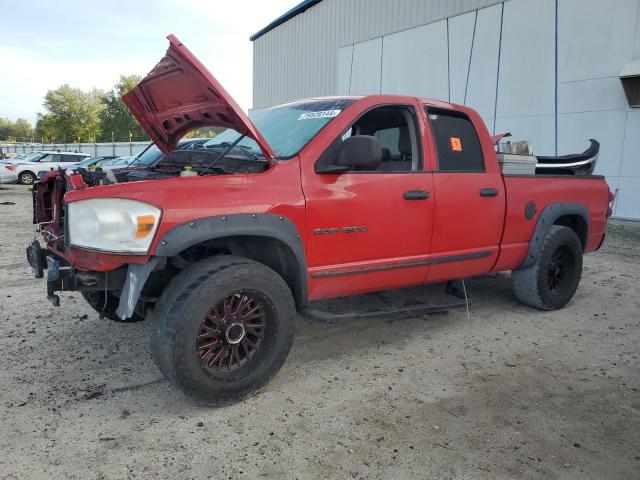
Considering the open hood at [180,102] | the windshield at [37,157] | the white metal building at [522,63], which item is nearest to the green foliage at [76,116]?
the windshield at [37,157]

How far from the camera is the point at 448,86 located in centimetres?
1384

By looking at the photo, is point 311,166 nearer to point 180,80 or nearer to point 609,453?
point 180,80

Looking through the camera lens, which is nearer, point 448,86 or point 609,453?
point 609,453

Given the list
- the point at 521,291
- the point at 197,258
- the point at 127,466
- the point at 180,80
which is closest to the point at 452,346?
the point at 521,291

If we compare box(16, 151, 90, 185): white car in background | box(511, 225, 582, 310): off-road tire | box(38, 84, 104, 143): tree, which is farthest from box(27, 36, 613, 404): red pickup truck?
box(38, 84, 104, 143): tree

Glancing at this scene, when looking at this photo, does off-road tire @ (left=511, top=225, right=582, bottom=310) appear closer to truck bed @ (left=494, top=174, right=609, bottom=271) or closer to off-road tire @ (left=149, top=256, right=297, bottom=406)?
truck bed @ (left=494, top=174, right=609, bottom=271)

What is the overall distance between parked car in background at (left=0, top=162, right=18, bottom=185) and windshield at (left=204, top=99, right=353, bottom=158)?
18.4m

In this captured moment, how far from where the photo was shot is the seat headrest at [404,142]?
3.93 m

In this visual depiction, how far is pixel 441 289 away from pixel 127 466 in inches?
152

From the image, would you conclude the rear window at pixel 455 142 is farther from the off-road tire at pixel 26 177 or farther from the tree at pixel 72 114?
the tree at pixel 72 114

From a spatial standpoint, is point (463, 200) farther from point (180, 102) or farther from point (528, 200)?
point (180, 102)

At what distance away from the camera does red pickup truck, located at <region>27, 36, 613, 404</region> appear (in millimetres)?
2699

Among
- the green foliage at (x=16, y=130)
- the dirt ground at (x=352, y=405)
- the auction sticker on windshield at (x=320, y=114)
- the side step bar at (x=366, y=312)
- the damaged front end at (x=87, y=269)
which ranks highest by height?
the green foliage at (x=16, y=130)

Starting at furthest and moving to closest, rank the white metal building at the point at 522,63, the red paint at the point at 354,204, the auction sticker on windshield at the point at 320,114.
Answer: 1. the white metal building at the point at 522,63
2. the auction sticker on windshield at the point at 320,114
3. the red paint at the point at 354,204
